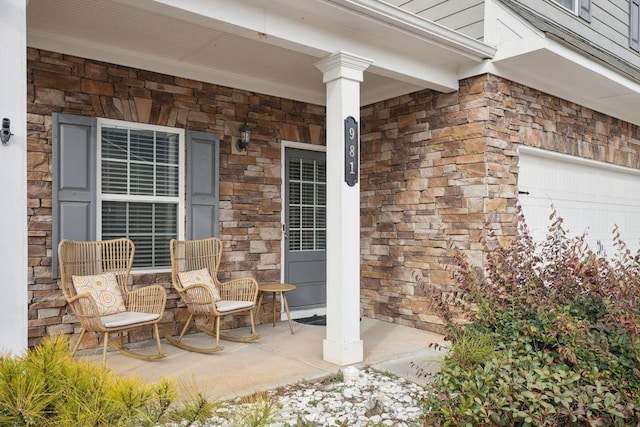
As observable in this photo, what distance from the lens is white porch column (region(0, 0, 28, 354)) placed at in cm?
226

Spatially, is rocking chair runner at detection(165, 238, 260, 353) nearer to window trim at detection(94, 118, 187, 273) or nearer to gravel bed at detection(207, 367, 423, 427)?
window trim at detection(94, 118, 187, 273)

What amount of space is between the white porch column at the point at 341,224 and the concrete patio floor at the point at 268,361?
207 millimetres

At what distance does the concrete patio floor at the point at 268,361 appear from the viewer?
3404 millimetres

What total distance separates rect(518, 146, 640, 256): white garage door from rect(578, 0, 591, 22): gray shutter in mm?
1807

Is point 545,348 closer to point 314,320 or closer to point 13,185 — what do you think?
point 13,185

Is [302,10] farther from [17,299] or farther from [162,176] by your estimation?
[17,299]

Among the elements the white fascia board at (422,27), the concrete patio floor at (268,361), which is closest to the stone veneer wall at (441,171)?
the white fascia board at (422,27)

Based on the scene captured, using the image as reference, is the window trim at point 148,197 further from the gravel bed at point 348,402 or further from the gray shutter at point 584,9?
the gray shutter at point 584,9

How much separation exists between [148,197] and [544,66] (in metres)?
3.78

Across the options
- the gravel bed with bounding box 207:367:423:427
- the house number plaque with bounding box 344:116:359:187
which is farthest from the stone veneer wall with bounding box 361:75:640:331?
the gravel bed with bounding box 207:367:423:427

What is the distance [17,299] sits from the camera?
229 centimetres

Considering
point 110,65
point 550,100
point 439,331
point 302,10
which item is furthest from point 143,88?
point 550,100

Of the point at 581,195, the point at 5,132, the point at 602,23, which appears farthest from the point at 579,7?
the point at 5,132

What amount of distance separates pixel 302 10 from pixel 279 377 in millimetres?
2532
